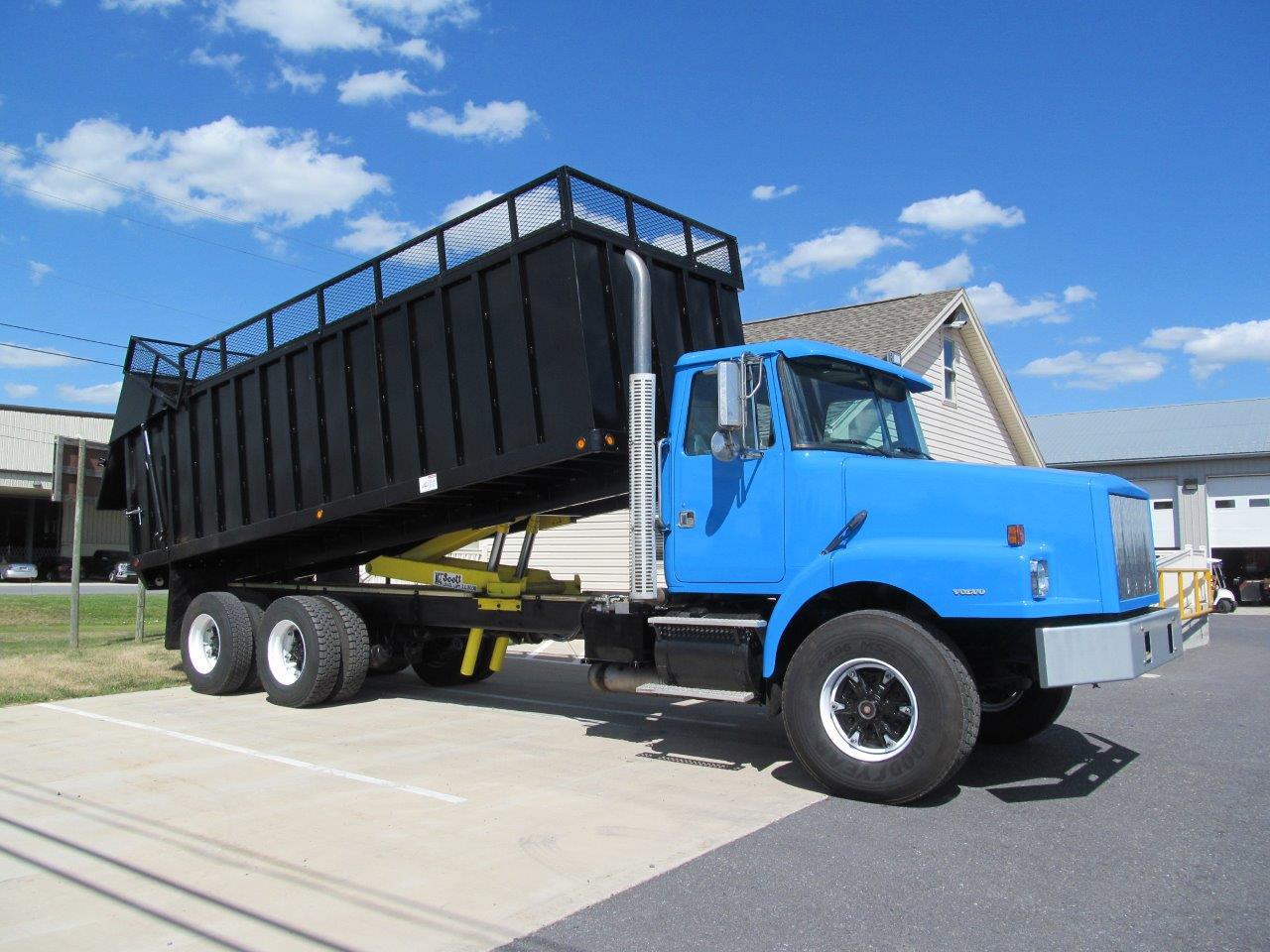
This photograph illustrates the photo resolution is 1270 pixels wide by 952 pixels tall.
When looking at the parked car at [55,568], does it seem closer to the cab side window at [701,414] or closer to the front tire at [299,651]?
the front tire at [299,651]

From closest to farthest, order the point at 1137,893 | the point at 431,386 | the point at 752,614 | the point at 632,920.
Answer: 1. the point at 632,920
2. the point at 1137,893
3. the point at 752,614
4. the point at 431,386

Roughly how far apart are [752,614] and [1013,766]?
2.14 m

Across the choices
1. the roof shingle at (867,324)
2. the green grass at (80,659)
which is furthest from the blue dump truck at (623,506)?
the roof shingle at (867,324)

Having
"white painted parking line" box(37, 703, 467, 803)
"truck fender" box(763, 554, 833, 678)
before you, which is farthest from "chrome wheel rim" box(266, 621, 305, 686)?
"truck fender" box(763, 554, 833, 678)

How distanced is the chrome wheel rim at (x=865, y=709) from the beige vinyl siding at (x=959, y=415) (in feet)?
43.5

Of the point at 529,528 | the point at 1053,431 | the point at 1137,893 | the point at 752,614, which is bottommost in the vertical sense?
the point at 1137,893

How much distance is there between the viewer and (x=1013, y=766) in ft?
23.0

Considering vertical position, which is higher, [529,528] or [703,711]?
[529,528]

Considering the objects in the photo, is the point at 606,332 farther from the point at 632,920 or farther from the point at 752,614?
the point at 632,920

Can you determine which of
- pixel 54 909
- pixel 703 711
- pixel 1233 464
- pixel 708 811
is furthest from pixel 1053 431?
pixel 54 909

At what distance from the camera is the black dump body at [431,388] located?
7637 mm

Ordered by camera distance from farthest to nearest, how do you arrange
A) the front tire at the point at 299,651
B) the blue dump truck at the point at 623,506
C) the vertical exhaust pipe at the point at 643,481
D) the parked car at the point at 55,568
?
the parked car at the point at 55,568
the front tire at the point at 299,651
the vertical exhaust pipe at the point at 643,481
the blue dump truck at the point at 623,506

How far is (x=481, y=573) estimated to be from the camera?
935cm

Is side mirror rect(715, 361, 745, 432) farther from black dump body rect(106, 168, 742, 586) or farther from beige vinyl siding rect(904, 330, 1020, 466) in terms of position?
beige vinyl siding rect(904, 330, 1020, 466)
